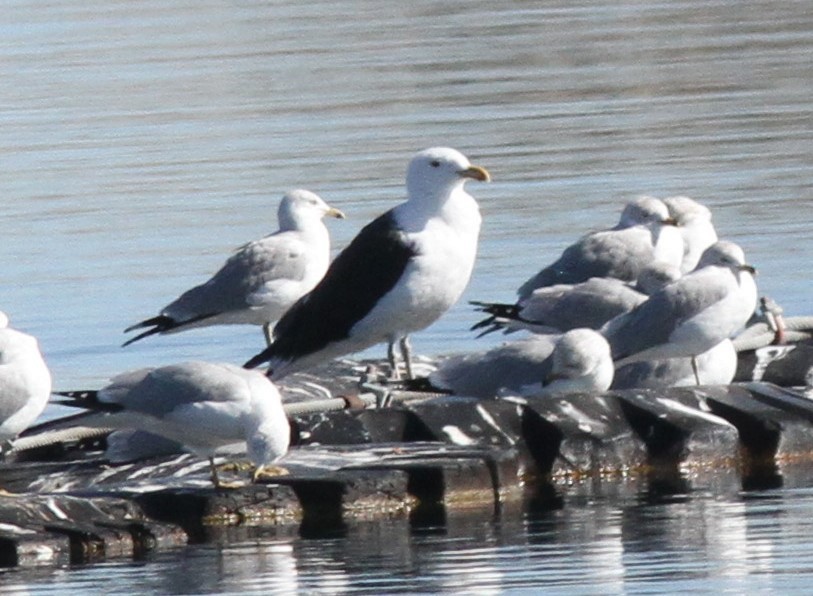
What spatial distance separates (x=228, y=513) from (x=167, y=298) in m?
7.92

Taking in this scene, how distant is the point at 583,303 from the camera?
15531 millimetres

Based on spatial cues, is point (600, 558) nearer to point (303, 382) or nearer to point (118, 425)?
point (118, 425)

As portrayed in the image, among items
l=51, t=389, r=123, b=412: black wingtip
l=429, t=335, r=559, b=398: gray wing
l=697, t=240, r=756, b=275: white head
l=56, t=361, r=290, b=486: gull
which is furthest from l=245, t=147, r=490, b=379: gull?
l=51, t=389, r=123, b=412: black wingtip

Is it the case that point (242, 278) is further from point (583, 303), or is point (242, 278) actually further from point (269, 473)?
point (269, 473)

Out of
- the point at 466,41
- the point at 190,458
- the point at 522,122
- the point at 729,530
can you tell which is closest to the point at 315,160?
the point at 522,122

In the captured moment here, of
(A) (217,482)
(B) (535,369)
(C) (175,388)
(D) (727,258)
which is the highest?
(D) (727,258)

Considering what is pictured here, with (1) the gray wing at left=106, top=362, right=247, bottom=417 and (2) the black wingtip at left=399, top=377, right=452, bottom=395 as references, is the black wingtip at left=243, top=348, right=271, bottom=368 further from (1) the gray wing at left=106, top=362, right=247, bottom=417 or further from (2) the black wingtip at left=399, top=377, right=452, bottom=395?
(1) the gray wing at left=106, top=362, right=247, bottom=417

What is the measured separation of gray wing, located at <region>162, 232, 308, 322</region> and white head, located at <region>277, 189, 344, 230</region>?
39cm

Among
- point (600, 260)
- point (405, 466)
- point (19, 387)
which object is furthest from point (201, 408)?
point (600, 260)

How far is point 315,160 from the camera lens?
28.5 m

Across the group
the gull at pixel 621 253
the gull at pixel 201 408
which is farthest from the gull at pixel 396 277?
the gull at pixel 201 408

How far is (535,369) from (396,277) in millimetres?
945

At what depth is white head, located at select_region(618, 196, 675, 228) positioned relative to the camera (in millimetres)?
17250

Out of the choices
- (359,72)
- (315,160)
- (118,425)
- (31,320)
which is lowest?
(118,425)
